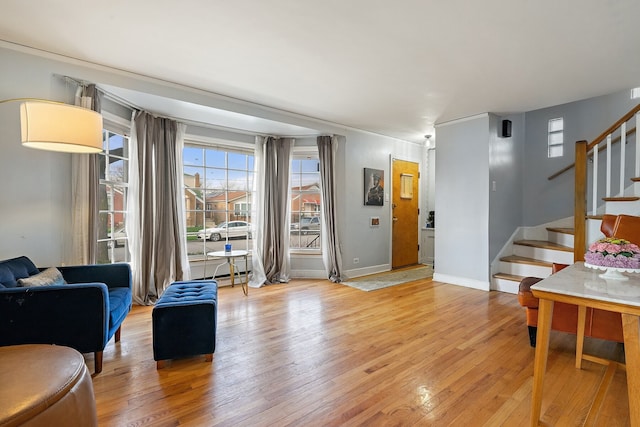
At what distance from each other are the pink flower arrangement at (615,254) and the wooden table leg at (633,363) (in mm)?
412

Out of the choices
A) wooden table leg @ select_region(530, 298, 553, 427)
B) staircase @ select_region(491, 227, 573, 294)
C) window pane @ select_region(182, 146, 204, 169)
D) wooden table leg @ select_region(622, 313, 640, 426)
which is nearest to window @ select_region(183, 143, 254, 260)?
window pane @ select_region(182, 146, 204, 169)

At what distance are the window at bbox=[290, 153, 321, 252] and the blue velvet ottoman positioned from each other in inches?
116

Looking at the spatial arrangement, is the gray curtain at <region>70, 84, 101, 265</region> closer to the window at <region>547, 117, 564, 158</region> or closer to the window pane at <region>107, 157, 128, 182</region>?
the window pane at <region>107, 157, 128, 182</region>

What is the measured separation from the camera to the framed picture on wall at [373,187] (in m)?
5.34

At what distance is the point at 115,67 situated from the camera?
2.94m

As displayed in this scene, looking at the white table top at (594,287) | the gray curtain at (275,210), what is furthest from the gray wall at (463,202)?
the white table top at (594,287)

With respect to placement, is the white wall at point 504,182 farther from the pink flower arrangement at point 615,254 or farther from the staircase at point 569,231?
the pink flower arrangement at point 615,254

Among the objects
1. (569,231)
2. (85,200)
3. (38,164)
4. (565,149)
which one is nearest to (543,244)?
(569,231)

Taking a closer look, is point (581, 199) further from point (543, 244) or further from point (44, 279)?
point (44, 279)

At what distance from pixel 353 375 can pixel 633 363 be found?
1.48 m

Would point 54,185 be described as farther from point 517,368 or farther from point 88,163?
point 517,368

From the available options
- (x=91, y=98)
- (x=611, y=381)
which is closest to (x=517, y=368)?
(x=611, y=381)

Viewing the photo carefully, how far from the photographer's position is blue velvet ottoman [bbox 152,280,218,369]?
219cm

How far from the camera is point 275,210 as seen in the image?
4820 millimetres
